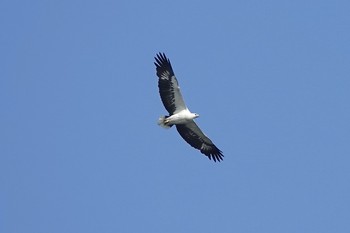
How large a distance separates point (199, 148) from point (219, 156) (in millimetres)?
1294

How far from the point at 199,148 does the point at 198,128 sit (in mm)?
1277

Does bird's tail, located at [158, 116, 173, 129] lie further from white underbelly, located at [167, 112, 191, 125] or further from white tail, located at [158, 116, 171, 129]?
white underbelly, located at [167, 112, 191, 125]

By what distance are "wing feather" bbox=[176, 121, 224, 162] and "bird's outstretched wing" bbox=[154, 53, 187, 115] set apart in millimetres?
1061

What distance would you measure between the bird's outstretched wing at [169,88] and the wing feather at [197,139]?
106cm

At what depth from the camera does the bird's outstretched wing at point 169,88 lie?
44656 millimetres

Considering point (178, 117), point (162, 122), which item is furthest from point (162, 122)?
point (178, 117)

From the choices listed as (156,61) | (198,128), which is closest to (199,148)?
(198,128)

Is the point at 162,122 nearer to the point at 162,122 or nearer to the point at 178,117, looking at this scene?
the point at 162,122

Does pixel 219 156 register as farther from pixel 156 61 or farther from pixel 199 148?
pixel 156 61

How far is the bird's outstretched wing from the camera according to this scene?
44.7m

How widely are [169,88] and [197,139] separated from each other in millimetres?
3093

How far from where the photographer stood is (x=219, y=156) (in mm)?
47344

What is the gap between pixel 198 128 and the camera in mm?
45688

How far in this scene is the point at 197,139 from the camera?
1825 inches
